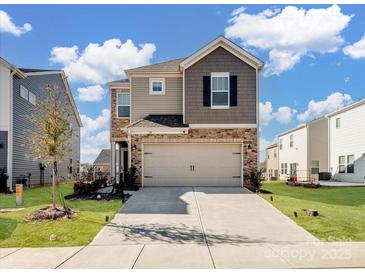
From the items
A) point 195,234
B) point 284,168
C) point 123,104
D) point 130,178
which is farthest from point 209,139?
point 284,168

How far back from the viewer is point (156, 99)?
1947cm

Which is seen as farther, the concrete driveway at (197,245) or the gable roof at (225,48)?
the gable roof at (225,48)

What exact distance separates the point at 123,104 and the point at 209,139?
6.05 metres

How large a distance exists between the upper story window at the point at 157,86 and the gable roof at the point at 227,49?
1687mm

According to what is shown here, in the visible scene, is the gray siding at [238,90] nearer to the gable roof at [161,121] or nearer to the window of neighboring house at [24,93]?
the gable roof at [161,121]

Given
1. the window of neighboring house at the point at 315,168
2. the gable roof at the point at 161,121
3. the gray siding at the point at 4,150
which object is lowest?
the window of neighboring house at the point at 315,168

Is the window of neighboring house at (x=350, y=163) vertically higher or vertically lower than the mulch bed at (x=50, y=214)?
higher

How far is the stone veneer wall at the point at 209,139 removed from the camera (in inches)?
707

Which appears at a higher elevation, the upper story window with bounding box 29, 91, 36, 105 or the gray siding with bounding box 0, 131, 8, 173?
the upper story window with bounding box 29, 91, 36, 105

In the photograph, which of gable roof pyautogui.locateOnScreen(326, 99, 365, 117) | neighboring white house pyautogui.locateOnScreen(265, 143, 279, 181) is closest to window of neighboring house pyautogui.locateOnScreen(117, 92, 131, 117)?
gable roof pyautogui.locateOnScreen(326, 99, 365, 117)

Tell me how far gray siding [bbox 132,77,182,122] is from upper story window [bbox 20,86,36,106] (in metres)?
7.10

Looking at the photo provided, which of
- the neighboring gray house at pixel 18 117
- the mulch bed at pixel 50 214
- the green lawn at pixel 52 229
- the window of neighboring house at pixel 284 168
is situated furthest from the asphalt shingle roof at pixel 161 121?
Result: the window of neighboring house at pixel 284 168

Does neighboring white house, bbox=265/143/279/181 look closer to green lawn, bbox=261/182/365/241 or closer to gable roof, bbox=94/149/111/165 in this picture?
gable roof, bbox=94/149/111/165

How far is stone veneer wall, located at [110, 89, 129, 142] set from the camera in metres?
20.8
